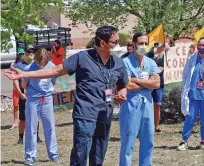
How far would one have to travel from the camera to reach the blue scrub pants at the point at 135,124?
7625mm

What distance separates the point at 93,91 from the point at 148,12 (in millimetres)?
8688

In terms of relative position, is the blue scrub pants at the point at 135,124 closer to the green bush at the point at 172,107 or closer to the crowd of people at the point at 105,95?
the crowd of people at the point at 105,95

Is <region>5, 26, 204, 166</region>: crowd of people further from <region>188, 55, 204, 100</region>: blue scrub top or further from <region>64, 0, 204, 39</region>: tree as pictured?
<region>64, 0, 204, 39</region>: tree

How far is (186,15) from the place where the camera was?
52.0 ft

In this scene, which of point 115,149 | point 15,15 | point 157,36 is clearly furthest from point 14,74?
point 157,36

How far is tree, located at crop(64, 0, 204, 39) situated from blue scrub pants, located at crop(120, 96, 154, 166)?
742 cm

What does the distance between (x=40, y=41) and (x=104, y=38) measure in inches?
648

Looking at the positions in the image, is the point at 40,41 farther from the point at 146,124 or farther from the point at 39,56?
the point at 146,124

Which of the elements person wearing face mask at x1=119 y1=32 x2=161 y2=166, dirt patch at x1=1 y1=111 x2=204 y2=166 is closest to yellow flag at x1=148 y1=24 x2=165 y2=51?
dirt patch at x1=1 y1=111 x2=204 y2=166

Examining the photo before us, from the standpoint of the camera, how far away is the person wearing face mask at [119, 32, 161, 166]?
300 inches

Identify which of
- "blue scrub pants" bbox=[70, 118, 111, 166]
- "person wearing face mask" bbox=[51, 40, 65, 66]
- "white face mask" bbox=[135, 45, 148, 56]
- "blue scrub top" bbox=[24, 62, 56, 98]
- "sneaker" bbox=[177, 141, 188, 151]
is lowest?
"sneaker" bbox=[177, 141, 188, 151]

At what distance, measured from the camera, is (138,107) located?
25.0ft

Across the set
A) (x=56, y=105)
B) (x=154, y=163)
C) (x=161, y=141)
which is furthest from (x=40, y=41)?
(x=154, y=163)

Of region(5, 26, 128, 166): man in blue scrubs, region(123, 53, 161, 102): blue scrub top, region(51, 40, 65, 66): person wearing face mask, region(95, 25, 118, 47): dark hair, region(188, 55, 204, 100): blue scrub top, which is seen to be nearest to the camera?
region(5, 26, 128, 166): man in blue scrubs
